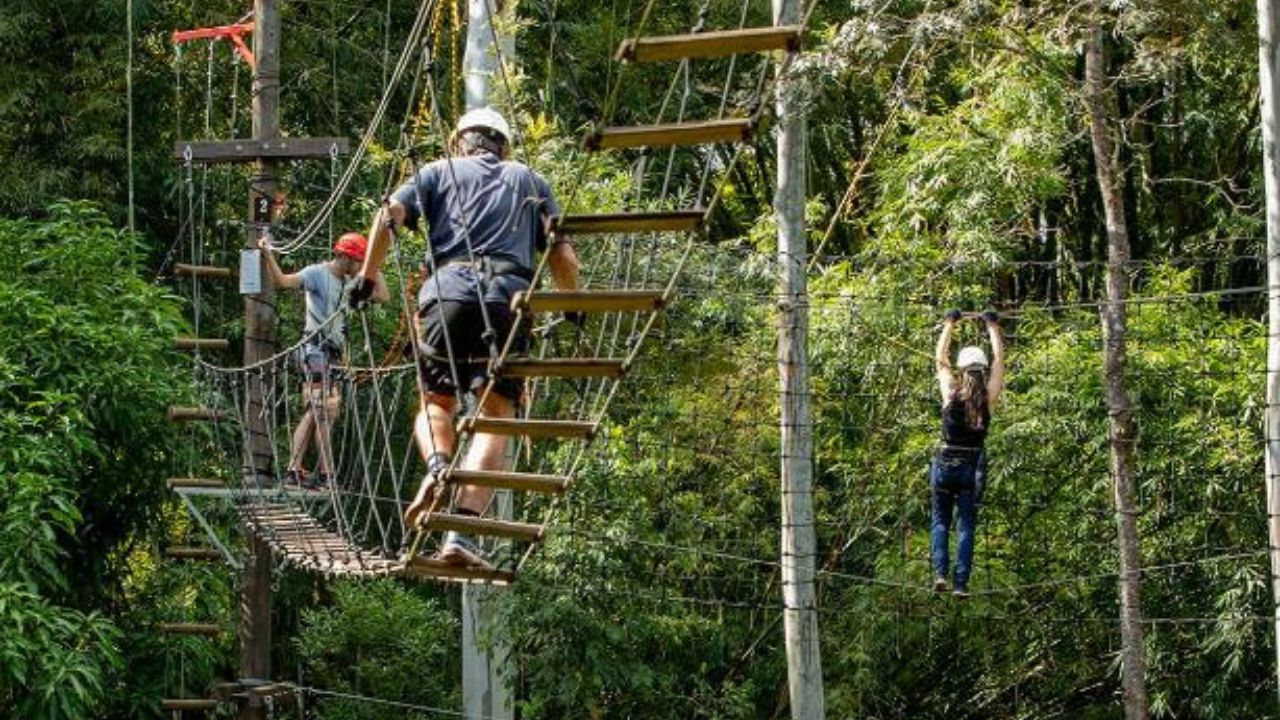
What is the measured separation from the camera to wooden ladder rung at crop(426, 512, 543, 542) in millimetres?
5640

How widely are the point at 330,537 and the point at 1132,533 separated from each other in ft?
11.2

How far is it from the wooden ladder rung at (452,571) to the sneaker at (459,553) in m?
0.01

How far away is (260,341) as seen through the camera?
10.6 meters

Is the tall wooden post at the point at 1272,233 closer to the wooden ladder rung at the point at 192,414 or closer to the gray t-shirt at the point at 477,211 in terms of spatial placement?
the wooden ladder rung at the point at 192,414

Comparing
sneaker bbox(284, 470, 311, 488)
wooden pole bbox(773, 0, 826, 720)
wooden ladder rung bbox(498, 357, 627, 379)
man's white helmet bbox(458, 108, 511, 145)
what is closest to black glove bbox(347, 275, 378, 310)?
man's white helmet bbox(458, 108, 511, 145)

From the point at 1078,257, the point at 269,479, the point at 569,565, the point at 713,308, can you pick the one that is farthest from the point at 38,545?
the point at 1078,257

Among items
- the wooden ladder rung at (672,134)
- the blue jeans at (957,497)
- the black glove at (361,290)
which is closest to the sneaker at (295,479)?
the blue jeans at (957,497)

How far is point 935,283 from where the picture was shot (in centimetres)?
1175

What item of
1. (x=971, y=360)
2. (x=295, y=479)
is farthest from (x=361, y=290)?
(x=971, y=360)

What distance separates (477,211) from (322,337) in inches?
122

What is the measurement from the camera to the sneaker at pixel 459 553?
19.2 feet

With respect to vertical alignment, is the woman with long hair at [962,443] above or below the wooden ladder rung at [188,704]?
above

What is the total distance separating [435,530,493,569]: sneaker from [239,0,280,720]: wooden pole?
3713mm

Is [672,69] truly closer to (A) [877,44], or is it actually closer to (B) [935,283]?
(B) [935,283]
